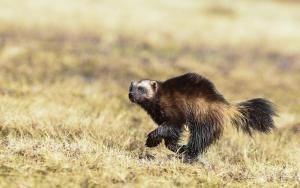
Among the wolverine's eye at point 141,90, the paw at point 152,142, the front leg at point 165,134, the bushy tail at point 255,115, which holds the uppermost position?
the wolverine's eye at point 141,90

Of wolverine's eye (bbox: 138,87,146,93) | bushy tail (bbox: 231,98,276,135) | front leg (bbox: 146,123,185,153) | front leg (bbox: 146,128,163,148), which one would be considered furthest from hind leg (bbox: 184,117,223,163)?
wolverine's eye (bbox: 138,87,146,93)

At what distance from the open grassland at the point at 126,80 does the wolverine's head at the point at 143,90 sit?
0.59 meters

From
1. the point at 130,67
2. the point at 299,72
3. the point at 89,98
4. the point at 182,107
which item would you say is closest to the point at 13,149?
the point at 182,107

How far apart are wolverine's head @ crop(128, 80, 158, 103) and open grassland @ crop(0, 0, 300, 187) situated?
0.59m

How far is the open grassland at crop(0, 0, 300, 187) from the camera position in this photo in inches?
275

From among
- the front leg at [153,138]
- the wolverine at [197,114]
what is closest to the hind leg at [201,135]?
the wolverine at [197,114]

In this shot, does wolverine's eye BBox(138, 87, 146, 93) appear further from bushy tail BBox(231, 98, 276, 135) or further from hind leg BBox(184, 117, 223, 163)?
bushy tail BBox(231, 98, 276, 135)

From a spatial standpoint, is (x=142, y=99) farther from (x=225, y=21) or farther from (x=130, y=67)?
(x=225, y=21)

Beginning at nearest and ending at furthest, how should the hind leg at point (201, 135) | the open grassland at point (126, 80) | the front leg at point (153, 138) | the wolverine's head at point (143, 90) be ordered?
the open grassland at point (126, 80)
the front leg at point (153, 138)
the hind leg at point (201, 135)
the wolverine's head at point (143, 90)

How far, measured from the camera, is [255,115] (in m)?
8.35

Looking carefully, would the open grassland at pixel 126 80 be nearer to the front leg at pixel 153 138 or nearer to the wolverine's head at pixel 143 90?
the front leg at pixel 153 138

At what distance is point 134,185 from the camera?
20.9 feet

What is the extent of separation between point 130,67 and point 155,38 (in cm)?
540

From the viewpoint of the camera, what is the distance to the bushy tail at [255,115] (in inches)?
326
